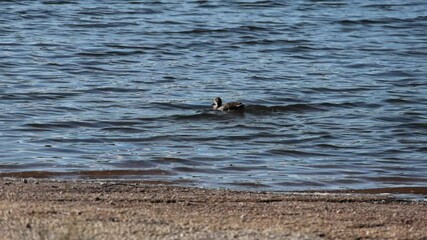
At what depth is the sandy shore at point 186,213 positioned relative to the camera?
7.77 metres

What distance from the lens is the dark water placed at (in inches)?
503

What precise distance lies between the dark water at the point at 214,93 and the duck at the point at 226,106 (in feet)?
0.41

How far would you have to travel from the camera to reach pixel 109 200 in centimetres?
966

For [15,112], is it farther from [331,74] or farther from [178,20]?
[178,20]

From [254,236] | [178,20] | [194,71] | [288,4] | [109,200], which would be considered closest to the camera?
[254,236]

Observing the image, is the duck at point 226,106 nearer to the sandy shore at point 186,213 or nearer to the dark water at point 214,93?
the dark water at point 214,93

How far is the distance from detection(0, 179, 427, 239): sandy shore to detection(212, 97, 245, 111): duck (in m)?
4.69

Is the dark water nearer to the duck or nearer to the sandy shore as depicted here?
the duck

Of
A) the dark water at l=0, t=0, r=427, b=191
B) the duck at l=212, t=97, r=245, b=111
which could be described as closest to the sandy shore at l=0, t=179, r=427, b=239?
the dark water at l=0, t=0, r=427, b=191

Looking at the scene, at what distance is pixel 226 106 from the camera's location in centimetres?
1608

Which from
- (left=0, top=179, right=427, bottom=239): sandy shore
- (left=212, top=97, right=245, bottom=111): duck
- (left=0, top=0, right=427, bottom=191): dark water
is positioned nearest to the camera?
(left=0, top=179, right=427, bottom=239): sandy shore

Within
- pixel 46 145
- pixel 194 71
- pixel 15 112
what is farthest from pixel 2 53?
pixel 46 145

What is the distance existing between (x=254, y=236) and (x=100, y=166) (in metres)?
4.90

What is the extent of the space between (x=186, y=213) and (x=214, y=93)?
9263 millimetres
